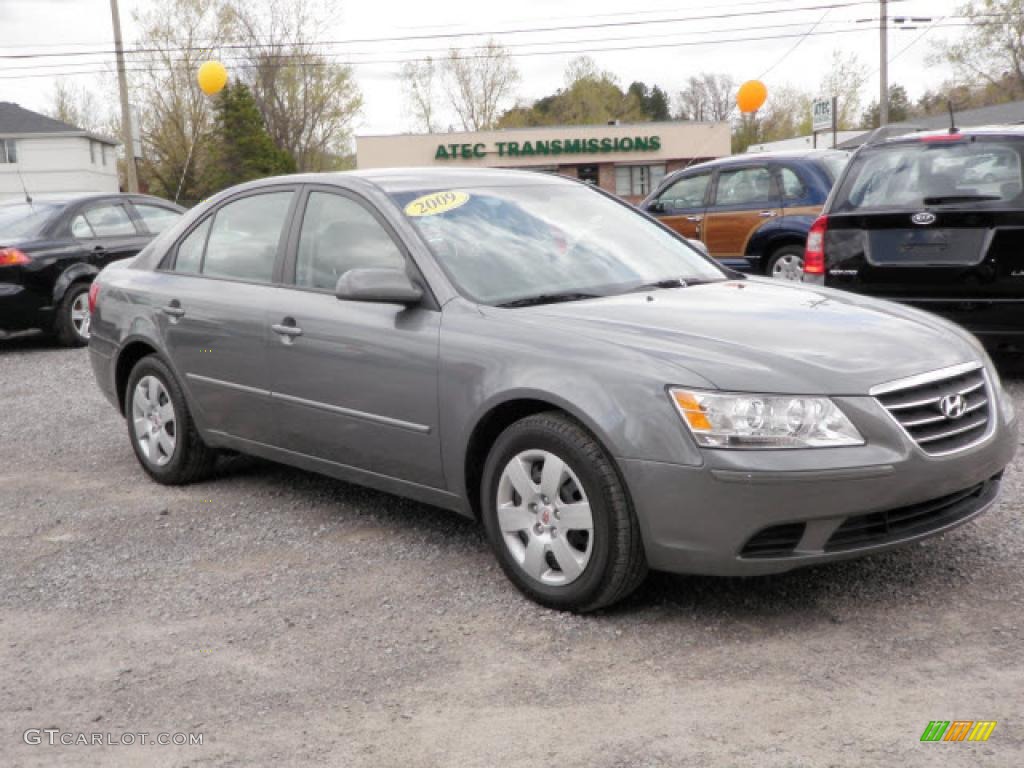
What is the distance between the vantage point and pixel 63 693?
11.9 ft

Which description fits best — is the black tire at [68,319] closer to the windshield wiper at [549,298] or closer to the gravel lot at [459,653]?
the gravel lot at [459,653]

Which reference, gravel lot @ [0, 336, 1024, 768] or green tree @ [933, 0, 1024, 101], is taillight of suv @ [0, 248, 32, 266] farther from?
green tree @ [933, 0, 1024, 101]

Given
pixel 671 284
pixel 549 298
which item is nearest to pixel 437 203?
pixel 549 298

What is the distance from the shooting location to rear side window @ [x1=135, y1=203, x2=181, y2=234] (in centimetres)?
1266

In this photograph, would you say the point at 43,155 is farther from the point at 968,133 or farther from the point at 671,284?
the point at 671,284

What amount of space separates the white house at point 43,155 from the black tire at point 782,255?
171 ft

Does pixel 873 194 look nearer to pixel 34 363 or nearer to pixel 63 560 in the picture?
pixel 63 560

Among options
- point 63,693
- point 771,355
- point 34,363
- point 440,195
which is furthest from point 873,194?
point 34,363

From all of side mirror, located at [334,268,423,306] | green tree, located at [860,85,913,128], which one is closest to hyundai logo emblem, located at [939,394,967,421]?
side mirror, located at [334,268,423,306]

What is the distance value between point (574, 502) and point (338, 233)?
1829mm

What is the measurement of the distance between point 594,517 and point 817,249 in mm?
4688

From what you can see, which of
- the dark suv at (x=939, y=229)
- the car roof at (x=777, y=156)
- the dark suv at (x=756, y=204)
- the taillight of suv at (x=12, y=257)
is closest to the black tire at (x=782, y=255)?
the dark suv at (x=756, y=204)

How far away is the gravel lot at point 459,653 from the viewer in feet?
10.3

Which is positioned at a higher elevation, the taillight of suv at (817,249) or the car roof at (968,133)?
the car roof at (968,133)
